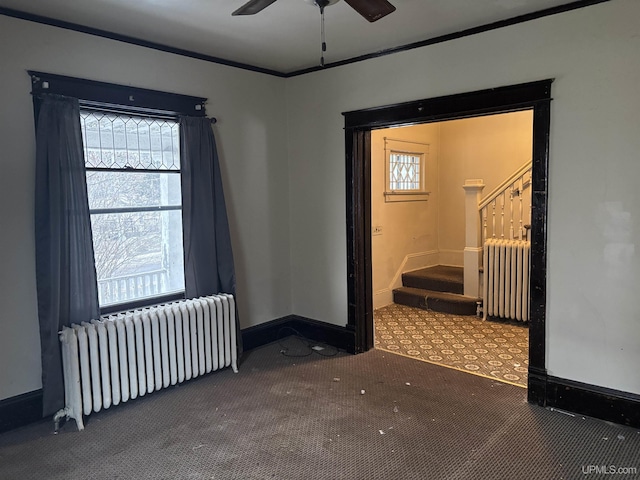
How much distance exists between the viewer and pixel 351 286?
14.1ft

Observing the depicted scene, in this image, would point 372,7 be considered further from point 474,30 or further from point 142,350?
point 142,350

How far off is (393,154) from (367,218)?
197cm

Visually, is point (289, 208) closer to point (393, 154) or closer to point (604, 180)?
point (393, 154)

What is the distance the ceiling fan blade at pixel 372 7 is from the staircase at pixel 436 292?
3.79 meters

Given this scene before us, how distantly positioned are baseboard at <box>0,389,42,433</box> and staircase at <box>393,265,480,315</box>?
4.07 meters

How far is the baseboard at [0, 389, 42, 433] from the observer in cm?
296

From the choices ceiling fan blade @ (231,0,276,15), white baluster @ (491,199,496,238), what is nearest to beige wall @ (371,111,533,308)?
white baluster @ (491,199,496,238)

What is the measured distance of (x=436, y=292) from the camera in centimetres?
581

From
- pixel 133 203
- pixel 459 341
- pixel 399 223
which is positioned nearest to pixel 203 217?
pixel 133 203

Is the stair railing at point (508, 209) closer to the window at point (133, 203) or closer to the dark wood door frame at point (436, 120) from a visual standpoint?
the dark wood door frame at point (436, 120)

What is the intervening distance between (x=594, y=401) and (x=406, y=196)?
11.9 ft

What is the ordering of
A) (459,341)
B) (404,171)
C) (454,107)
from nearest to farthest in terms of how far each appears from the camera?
1. (454,107)
2. (459,341)
3. (404,171)

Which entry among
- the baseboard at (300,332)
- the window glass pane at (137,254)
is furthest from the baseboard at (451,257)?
the window glass pane at (137,254)

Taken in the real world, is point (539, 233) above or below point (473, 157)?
below
